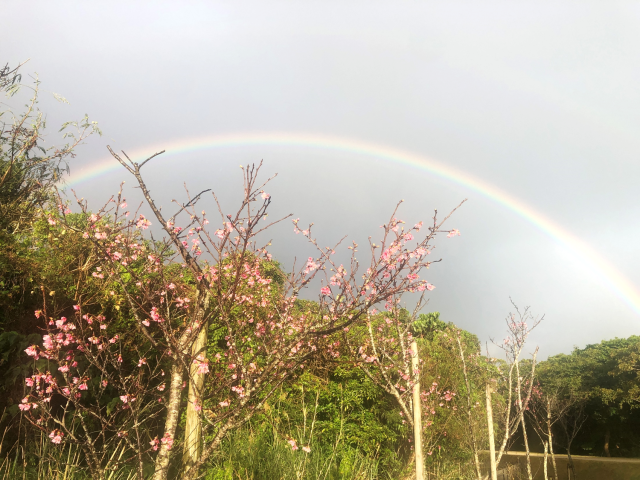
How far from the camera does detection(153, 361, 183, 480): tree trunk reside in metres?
2.88

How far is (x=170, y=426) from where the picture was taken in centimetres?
293

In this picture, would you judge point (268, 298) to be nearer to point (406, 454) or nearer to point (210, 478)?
point (210, 478)

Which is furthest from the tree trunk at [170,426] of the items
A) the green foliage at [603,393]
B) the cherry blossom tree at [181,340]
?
the green foliage at [603,393]

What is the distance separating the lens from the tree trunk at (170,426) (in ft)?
9.44

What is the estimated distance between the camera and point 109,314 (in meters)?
6.05

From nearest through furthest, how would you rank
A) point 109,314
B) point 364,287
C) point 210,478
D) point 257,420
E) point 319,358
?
point 364,287
point 210,478
point 109,314
point 257,420
point 319,358

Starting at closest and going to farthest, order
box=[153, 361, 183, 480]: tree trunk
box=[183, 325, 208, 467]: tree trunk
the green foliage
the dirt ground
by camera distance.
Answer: box=[153, 361, 183, 480]: tree trunk → box=[183, 325, 208, 467]: tree trunk → the dirt ground → the green foliage

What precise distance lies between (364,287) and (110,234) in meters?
2.98

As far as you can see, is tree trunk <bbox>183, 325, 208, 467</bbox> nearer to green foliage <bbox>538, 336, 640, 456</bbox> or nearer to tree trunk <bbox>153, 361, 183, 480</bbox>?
tree trunk <bbox>153, 361, 183, 480</bbox>

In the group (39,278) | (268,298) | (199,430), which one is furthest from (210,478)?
(39,278)

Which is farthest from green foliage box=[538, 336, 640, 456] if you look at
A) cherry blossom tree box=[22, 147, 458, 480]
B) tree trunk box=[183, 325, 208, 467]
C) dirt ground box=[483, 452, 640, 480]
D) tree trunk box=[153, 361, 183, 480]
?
tree trunk box=[153, 361, 183, 480]

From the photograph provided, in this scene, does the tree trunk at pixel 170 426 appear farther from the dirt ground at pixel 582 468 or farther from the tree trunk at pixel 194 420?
the dirt ground at pixel 582 468

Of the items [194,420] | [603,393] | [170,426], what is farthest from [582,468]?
[170,426]

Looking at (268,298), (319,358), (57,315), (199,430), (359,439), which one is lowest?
(359,439)
